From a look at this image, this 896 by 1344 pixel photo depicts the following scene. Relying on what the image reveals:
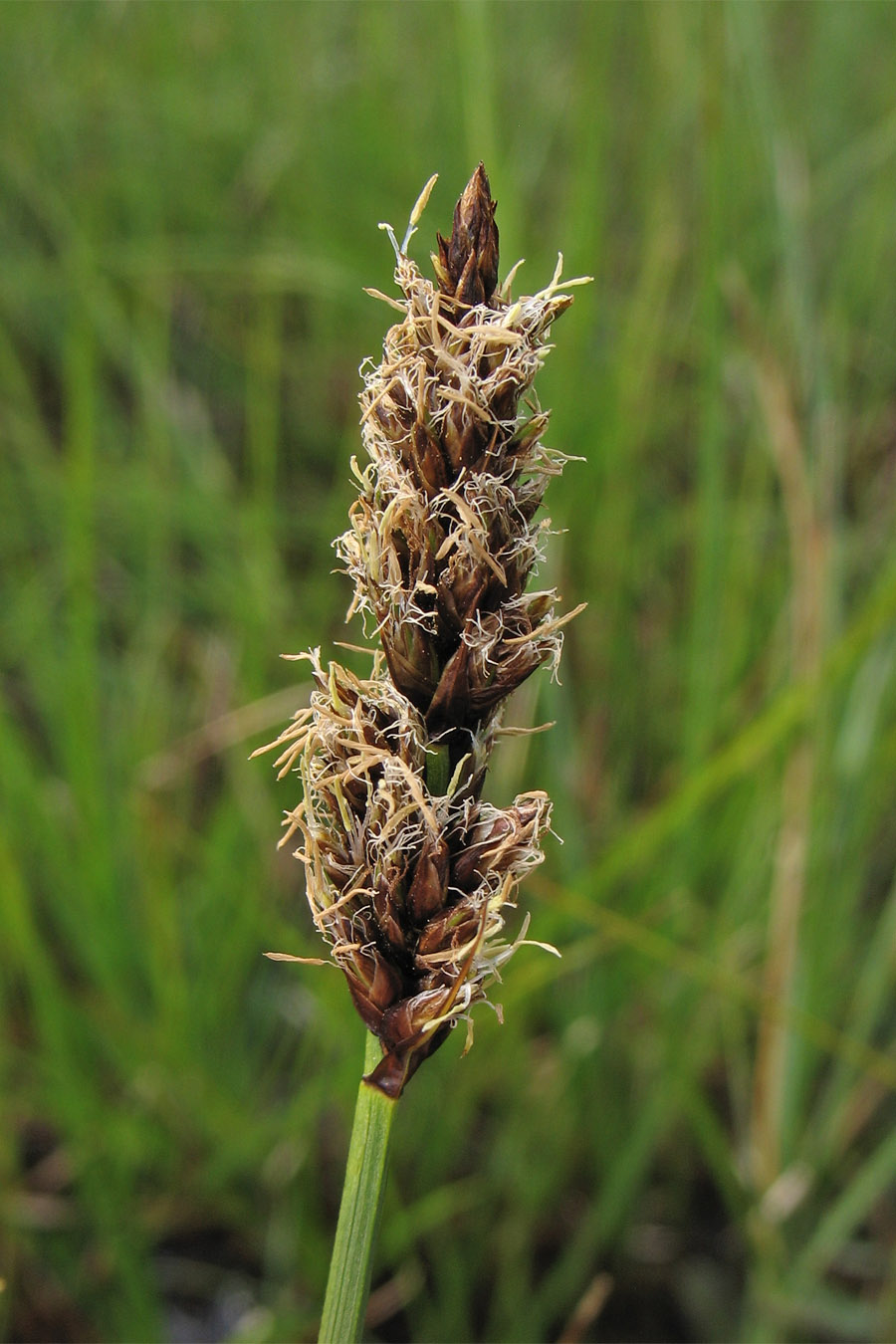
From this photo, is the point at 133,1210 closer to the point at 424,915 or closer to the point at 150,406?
the point at 424,915

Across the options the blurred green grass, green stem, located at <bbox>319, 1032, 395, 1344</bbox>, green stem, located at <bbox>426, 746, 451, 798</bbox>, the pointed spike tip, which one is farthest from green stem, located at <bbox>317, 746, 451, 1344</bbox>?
the blurred green grass

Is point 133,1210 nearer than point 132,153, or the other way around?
point 133,1210

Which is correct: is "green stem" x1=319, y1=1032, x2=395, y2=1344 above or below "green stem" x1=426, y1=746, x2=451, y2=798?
below

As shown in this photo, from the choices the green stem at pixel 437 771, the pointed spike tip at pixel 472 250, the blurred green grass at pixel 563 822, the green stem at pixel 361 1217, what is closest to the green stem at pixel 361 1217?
the green stem at pixel 361 1217

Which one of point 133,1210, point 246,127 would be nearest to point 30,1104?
point 133,1210

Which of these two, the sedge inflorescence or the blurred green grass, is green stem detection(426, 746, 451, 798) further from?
the blurred green grass

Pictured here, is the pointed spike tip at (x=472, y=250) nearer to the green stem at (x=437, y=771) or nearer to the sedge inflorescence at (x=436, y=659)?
the sedge inflorescence at (x=436, y=659)
